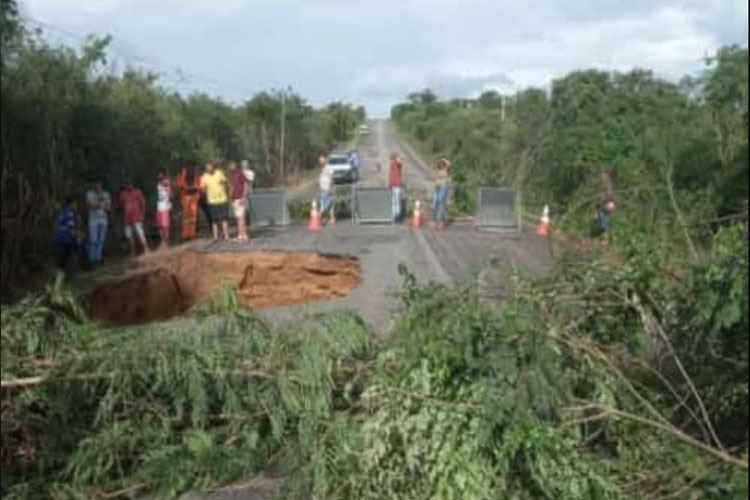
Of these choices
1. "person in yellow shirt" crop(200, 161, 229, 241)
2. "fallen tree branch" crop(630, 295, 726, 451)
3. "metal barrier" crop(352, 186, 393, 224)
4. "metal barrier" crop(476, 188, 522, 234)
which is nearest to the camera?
"fallen tree branch" crop(630, 295, 726, 451)

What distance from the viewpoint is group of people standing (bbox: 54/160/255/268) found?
1969 cm

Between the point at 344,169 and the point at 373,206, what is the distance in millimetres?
23405

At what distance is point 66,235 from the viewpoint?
63.3 ft

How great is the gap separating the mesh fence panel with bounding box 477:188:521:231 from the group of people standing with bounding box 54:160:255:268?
5.73 m

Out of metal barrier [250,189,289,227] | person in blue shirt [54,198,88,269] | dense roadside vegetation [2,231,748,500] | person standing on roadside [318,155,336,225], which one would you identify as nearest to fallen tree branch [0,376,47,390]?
dense roadside vegetation [2,231,748,500]

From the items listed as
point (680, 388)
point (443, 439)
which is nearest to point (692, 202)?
point (680, 388)

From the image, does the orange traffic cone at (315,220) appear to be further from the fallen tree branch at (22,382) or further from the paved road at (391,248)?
the fallen tree branch at (22,382)

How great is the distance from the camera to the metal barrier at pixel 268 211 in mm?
27344

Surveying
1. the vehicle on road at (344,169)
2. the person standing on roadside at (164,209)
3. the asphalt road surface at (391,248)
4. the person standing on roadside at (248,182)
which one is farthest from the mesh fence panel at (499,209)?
the vehicle on road at (344,169)

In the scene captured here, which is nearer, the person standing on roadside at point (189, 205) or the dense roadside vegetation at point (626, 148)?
the dense roadside vegetation at point (626, 148)

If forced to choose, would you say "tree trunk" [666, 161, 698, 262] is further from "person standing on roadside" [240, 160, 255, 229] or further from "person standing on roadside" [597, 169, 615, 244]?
"person standing on roadside" [240, 160, 255, 229]

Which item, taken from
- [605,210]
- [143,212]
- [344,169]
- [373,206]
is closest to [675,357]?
[605,210]

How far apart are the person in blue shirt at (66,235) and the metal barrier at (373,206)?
901 cm

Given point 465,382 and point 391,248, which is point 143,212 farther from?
point 465,382
